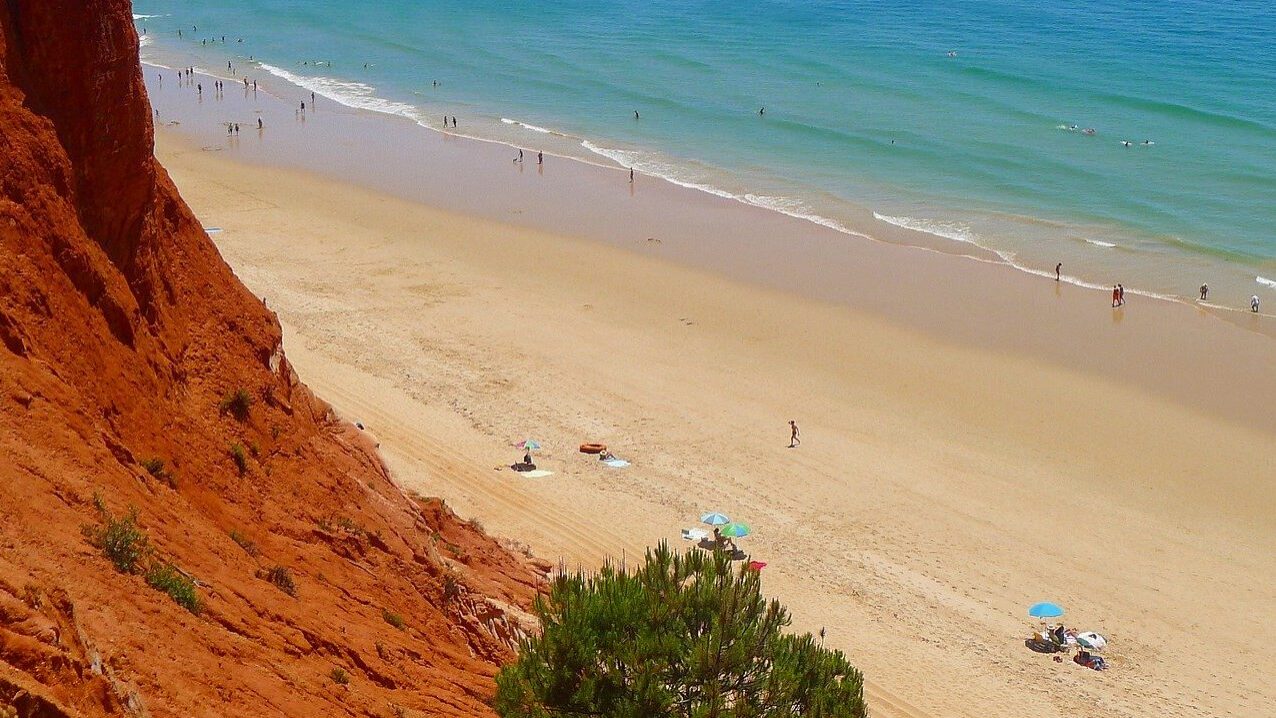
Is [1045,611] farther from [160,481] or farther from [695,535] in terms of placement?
[160,481]

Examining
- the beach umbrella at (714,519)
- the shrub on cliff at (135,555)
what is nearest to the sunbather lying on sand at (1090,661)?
the beach umbrella at (714,519)

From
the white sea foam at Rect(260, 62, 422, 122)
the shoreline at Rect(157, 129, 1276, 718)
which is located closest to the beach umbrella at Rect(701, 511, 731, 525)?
the shoreline at Rect(157, 129, 1276, 718)

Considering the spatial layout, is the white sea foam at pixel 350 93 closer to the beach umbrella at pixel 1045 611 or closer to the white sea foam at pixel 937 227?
the white sea foam at pixel 937 227

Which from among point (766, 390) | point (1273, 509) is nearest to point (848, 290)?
point (766, 390)

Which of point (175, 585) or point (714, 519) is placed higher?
point (175, 585)

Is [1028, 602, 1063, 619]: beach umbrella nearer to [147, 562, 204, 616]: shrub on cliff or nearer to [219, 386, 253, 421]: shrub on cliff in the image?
[219, 386, 253, 421]: shrub on cliff

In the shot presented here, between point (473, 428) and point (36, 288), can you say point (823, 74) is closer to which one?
point (473, 428)

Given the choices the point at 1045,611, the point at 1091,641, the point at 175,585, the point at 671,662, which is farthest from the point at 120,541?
the point at 1045,611
